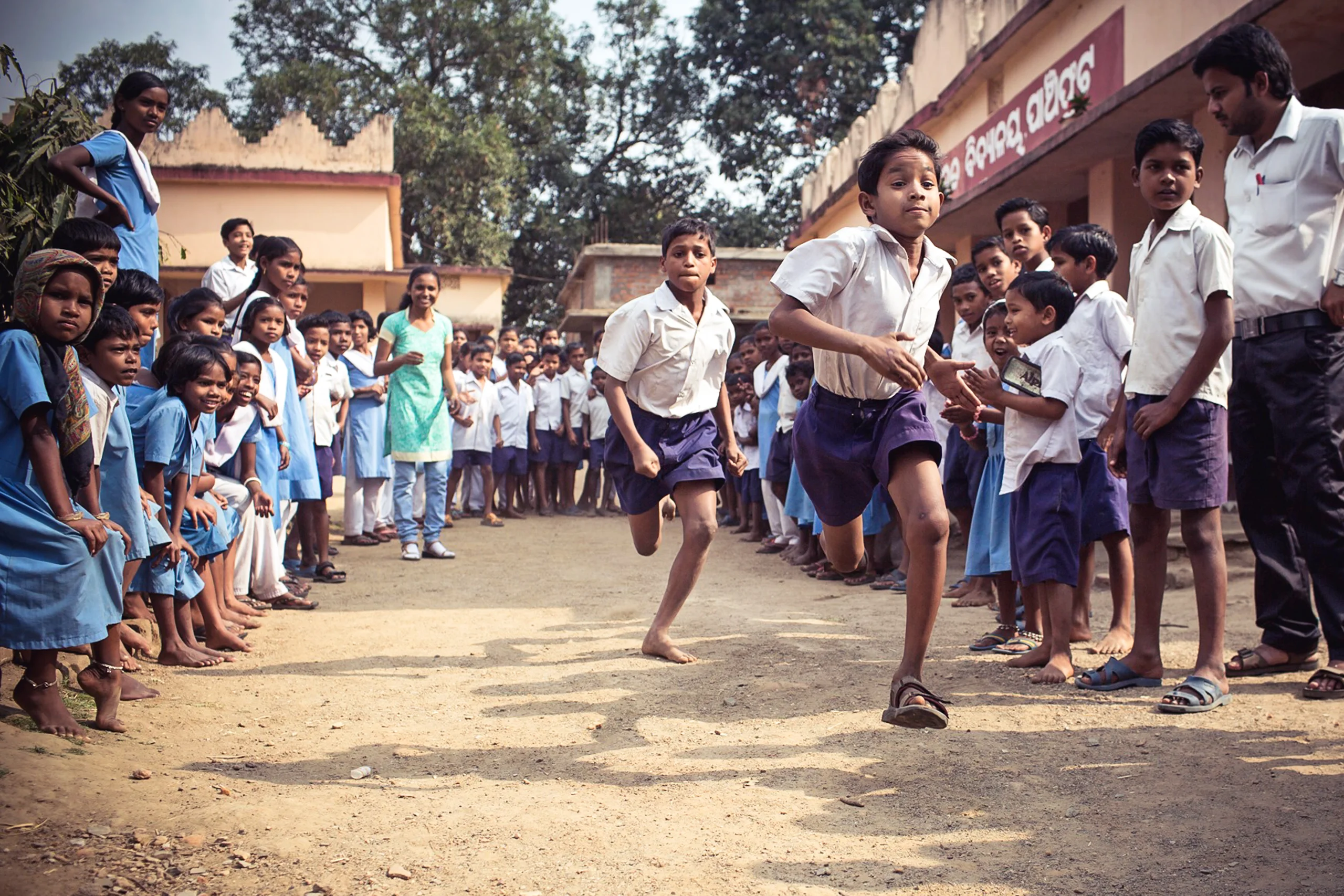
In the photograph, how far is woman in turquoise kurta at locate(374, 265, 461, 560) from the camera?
854 centimetres

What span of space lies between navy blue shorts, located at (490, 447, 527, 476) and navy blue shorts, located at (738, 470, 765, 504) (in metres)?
3.00

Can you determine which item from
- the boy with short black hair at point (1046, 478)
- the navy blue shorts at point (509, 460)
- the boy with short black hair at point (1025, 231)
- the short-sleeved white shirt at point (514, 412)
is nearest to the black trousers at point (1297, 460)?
the boy with short black hair at point (1046, 478)

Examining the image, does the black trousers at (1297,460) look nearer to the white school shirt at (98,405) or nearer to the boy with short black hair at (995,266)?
the boy with short black hair at (995,266)

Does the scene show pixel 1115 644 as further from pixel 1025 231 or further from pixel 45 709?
pixel 45 709

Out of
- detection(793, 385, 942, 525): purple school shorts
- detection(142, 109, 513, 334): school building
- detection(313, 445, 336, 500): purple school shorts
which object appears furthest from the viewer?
detection(142, 109, 513, 334): school building

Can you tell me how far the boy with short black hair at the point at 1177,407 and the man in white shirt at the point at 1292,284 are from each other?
0.17 m

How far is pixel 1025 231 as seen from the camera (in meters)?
5.81

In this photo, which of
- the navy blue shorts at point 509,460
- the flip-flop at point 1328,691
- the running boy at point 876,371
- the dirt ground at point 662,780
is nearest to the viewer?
the dirt ground at point 662,780

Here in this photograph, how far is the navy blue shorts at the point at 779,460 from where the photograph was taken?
8992 millimetres

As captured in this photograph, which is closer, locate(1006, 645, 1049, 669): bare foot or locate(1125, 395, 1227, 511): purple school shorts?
locate(1125, 395, 1227, 511): purple school shorts

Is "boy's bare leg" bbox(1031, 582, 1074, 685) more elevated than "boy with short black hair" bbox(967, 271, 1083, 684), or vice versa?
"boy with short black hair" bbox(967, 271, 1083, 684)

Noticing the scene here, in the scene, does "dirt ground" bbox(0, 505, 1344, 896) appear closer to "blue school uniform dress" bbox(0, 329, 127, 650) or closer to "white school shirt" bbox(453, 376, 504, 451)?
"blue school uniform dress" bbox(0, 329, 127, 650)

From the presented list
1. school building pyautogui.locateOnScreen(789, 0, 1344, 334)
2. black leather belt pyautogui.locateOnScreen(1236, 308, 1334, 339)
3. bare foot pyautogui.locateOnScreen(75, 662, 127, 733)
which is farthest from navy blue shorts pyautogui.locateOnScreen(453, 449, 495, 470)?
black leather belt pyautogui.locateOnScreen(1236, 308, 1334, 339)

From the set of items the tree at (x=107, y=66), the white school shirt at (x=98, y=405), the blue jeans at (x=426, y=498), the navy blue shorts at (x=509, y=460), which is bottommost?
the blue jeans at (x=426, y=498)
